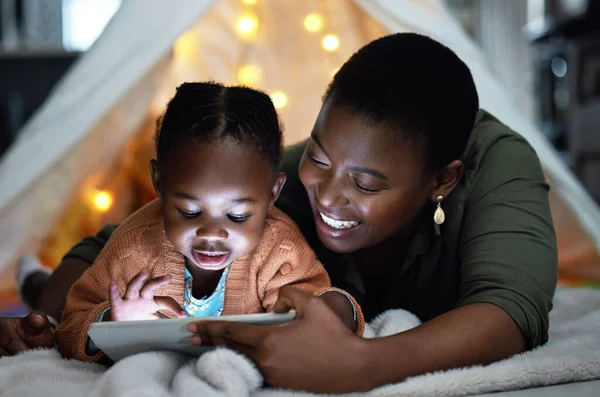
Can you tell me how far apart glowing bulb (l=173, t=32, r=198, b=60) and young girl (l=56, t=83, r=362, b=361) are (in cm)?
90

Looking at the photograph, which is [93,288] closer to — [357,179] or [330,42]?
[357,179]

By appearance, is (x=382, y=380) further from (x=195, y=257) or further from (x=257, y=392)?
(x=195, y=257)

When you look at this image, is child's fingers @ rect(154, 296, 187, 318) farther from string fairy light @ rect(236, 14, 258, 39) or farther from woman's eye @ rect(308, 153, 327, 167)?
string fairy light @ rect(236, 14, 258, 39)

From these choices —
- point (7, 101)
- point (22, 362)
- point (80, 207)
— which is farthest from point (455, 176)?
point (7, 101)

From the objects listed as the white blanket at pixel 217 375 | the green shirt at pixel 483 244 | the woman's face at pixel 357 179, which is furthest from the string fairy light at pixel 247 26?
the white blanket at pixel 217 375

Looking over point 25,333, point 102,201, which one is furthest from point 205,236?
point 102,201

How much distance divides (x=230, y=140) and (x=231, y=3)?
44.0 inches

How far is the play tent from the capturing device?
1560 mm

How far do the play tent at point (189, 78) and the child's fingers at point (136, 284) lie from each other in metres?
0.76

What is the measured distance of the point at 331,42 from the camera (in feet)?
6.39

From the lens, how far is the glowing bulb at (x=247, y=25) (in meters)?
2.01

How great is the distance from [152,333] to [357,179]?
1.25 feet

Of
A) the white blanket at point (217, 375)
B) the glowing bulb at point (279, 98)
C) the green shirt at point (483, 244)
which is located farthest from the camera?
the glowing bulb at point (279, 98)

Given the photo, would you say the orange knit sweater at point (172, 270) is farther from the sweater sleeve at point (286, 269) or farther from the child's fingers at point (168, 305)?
the child's fingers at point (168, 305)
